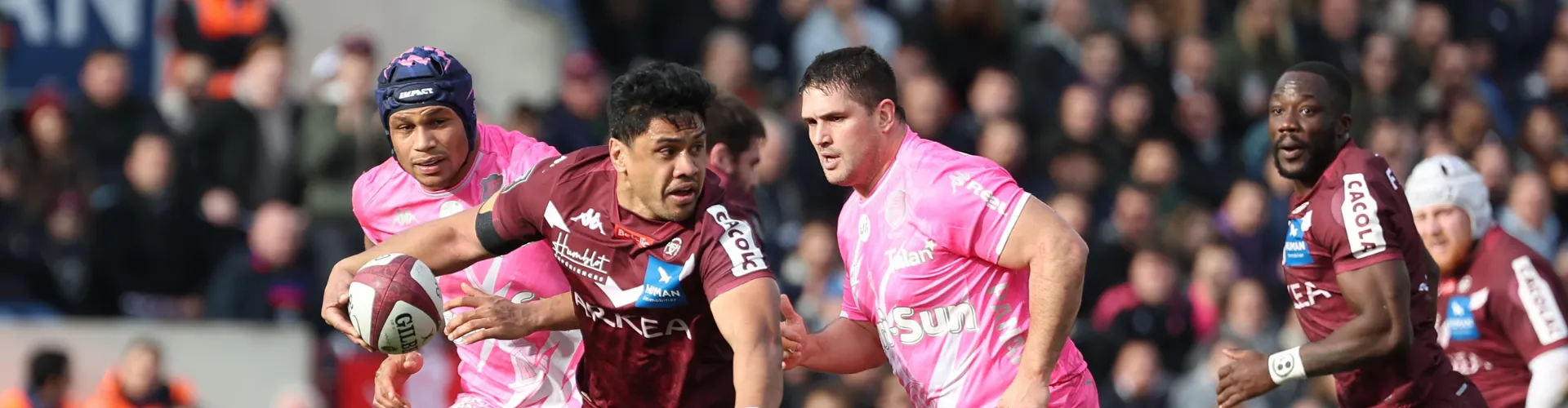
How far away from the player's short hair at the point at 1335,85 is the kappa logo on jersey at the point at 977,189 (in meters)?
1.71

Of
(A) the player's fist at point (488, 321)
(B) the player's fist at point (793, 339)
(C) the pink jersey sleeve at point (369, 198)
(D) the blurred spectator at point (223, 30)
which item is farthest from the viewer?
(D) the blurred spectator at point (223, 30)

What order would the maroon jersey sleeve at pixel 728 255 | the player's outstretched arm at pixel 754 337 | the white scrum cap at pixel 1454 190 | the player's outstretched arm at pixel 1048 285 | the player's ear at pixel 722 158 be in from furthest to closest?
1. the white scrum cap at pixel 1454 190
2. the player's ear at pixel 722 158
3. the player's outstretched arm at pixel 1048 285
4. the maroon jersey sleeve at pixel 728 255
5. the player's outstretched arm at pixel 754 337

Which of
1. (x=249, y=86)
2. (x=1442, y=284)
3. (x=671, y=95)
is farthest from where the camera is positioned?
(x=249, y=86)

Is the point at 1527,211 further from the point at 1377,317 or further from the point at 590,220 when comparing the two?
the point at 590,220

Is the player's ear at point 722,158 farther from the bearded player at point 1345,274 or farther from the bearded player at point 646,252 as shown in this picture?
the bearded player at point 1345,274

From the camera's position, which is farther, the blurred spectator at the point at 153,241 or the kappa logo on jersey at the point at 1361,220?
the blurred spectator at the point at 153,241

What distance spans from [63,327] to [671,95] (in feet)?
23.4

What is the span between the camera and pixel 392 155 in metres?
8.31

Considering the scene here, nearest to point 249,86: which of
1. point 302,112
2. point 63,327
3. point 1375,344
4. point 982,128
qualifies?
point 302,112

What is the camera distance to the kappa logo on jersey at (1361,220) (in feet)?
24.8

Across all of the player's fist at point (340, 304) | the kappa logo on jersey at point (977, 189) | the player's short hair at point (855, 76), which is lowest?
the player's fist at point (340, 304)

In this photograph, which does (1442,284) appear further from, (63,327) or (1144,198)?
(63,327)

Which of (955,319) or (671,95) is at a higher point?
(671,95)

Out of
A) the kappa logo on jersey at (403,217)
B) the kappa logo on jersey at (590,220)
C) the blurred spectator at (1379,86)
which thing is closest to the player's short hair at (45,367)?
the kappa logo on jersey at (403,217)
